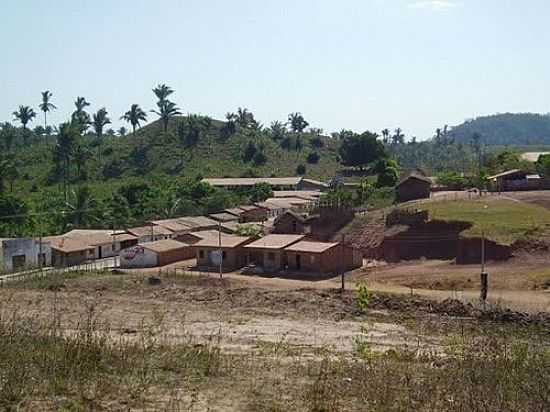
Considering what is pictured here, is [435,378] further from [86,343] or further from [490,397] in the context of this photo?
[86,343]

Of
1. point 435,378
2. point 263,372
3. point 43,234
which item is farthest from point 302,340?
point 43,234

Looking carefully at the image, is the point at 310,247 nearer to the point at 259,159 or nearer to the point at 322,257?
the point at 322,257

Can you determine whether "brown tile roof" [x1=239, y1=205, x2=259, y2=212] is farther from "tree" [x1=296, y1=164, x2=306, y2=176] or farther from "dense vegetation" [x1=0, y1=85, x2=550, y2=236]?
"tree" [x1=296, y1=164, x2=306, y2=176]

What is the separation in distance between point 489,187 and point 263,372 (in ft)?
174

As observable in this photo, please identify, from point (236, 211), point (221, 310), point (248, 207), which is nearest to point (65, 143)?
point (248, 207)

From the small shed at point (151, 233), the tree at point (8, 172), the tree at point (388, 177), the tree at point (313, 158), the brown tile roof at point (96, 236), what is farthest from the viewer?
the tree at point (313, 158)

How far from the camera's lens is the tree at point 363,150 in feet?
295

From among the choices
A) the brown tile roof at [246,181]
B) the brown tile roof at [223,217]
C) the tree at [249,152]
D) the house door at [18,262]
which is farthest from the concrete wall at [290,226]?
the tree at [249,152]

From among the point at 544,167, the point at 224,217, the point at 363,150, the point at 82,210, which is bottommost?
the point at 224,217

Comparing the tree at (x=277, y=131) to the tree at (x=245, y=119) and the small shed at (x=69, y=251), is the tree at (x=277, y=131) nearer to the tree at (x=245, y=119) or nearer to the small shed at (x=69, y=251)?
the tree at (x=245, y=119)

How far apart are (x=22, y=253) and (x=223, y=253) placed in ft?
46.2

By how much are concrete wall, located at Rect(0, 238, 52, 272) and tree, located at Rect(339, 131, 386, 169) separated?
161 feet

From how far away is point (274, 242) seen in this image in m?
45.3

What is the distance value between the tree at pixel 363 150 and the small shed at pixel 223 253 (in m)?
45.3
